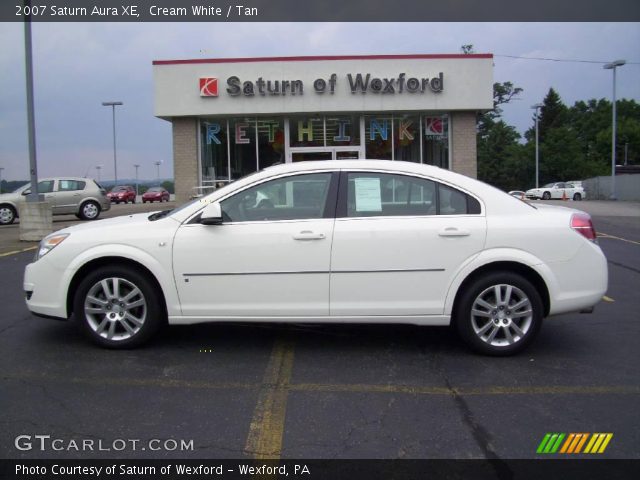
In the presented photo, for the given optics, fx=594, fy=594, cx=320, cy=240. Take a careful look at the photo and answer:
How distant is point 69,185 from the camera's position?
69.7 feet

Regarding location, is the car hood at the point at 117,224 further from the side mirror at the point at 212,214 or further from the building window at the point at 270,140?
the building window at the point at 270,140

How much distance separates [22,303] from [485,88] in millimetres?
14600

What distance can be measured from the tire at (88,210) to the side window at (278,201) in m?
18.0

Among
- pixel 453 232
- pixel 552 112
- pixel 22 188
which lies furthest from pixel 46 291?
pixel 552 112

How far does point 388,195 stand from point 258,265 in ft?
4.02

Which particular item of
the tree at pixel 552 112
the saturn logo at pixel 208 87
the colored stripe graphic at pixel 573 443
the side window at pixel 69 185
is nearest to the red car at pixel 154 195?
the side window at pixel 69 185

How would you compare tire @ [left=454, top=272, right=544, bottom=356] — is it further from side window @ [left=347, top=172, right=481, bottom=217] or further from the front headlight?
the front headlight

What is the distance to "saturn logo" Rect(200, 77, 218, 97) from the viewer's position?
1741 centimetres

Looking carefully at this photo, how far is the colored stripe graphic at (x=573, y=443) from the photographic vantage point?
3.36 meters

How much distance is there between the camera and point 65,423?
365 centimetres

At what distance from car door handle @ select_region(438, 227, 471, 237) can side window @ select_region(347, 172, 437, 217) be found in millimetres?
198

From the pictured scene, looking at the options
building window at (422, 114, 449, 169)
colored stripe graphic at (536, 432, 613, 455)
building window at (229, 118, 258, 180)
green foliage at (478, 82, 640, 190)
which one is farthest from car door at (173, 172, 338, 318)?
green foliage at (478, 82, 640, 190)

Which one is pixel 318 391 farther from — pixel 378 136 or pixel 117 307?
pixel 378 136
